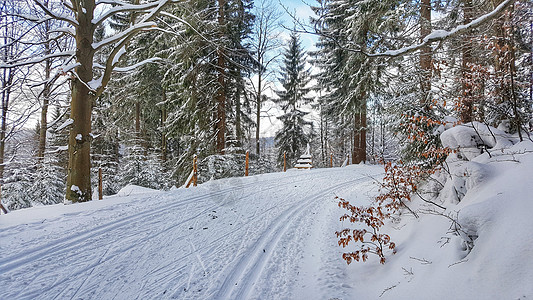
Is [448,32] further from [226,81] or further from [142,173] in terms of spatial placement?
[142,173]

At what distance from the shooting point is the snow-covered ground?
2045 mm

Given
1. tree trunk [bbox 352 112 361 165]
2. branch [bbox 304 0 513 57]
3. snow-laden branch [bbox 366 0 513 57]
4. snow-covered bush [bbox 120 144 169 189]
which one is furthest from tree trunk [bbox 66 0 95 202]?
tree trunk [bbox 352 112 361 165]

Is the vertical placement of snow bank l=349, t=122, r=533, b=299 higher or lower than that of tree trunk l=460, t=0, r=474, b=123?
lower

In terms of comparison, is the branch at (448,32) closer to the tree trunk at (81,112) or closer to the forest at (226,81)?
the forest at (226,81)

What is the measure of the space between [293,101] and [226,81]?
453 inches

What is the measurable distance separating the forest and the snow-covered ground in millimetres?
1314

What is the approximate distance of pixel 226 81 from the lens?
1277 centimetres

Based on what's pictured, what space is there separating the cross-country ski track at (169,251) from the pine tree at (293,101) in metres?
16.6

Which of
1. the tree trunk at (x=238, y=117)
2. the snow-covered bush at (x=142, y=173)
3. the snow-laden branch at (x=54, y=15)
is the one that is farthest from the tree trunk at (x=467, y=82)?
the snow-covered bush at (x=142, y=173)

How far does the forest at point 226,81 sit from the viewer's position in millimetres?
3697

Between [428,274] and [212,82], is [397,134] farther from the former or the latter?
[212,82]

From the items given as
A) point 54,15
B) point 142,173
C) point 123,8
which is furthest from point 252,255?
point 142,173

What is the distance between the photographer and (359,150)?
17.0 metres

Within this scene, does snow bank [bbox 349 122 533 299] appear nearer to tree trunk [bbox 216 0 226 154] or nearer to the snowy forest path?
the snowy forest path
